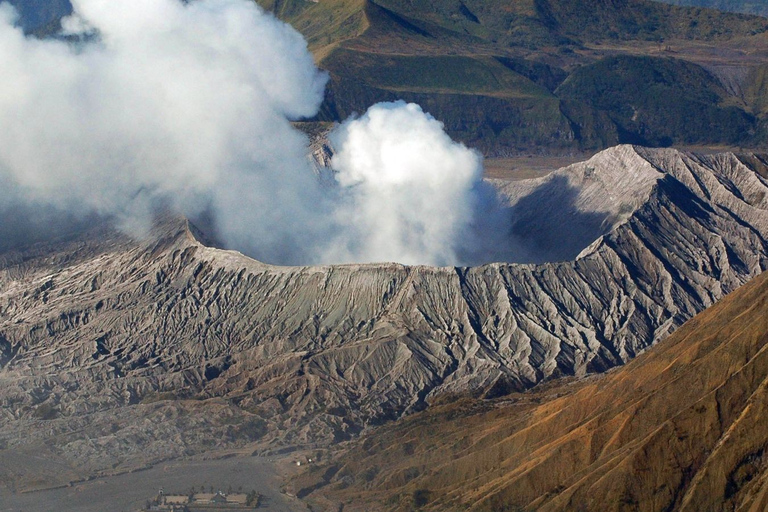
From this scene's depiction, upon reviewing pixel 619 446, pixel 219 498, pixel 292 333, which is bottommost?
pixel 292 333

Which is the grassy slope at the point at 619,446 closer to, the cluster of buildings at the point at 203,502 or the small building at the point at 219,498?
the cluster of buildings at the point at 203,502

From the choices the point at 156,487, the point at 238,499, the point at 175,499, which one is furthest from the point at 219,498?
the point at 156,487

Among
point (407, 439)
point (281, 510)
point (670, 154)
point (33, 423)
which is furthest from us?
point (670, 154)

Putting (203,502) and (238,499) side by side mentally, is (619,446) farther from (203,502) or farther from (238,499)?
(203,502)

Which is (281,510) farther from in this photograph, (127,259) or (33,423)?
(127,259)

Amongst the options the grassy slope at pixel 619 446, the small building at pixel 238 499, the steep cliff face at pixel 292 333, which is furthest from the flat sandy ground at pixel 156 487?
the steep cliff face at pixel 292 333

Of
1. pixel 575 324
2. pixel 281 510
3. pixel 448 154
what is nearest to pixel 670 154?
pixel 448 154

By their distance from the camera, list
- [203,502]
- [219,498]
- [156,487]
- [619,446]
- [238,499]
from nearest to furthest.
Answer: [619,446] → [203,502] → [219,498] → [238,499] → [156,487]
